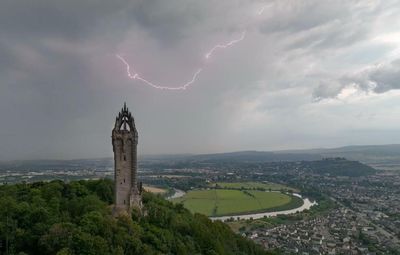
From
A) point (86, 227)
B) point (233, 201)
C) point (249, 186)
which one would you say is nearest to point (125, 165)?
point (86, 227)

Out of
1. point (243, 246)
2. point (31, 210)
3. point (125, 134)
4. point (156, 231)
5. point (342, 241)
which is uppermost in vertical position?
point (125, 134)

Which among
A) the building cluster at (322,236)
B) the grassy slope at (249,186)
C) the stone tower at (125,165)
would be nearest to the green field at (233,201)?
the grassy slope at (249,186)

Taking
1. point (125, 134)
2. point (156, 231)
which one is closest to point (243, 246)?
point (156, 231)

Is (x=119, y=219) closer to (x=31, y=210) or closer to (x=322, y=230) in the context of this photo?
(x=31, y=210)

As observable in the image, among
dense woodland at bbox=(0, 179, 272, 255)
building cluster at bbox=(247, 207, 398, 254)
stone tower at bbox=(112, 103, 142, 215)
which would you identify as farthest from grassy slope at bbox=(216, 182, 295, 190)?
stone tower at bbox=(112, 103, 142, 215)

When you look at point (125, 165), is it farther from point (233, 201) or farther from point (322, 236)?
point (233, 201)

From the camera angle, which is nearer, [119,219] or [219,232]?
[119,219]

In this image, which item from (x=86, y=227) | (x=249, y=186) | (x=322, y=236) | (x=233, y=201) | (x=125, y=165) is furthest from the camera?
(x=249, y=186)

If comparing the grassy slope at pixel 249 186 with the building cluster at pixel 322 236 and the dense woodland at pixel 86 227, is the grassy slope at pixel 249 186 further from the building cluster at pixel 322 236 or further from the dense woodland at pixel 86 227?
the dense woodland at pixel 86 227
